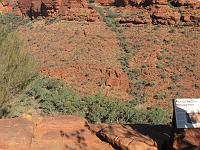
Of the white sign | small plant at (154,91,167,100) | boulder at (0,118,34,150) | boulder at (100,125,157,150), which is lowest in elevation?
small plant at (154,91,167,100)

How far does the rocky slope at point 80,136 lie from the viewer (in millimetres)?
5781

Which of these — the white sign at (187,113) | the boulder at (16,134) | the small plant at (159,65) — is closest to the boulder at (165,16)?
the small plant at (159,65)

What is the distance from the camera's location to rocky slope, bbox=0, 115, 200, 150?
578 centimetres

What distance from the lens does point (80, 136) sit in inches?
243

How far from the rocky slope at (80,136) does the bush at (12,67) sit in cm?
604

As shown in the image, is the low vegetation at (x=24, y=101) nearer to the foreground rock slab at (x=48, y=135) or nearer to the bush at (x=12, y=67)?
the bush at (x=12, y=67)

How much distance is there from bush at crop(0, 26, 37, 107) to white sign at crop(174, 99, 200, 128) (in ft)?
24.4

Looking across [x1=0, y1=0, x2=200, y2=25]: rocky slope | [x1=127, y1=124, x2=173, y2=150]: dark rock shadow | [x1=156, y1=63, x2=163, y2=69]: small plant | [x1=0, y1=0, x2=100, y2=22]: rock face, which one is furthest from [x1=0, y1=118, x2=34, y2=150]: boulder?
[x1=0, y1=0, x2=100, y2=22]: rock face

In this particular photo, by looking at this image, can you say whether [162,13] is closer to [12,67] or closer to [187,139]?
[12,67]

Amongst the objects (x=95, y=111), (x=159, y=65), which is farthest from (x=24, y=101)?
(x=159, y=65)

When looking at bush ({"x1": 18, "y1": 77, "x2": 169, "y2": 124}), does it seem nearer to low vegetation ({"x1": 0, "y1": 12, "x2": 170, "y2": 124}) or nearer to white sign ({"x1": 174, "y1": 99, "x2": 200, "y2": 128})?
low vegetation ({"x1": 0, "y1": 12, "x2": 170, "y2": 124})

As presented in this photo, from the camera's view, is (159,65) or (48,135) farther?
(159,65)

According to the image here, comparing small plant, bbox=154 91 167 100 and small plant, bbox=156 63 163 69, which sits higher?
small plant, bbox=156 63 163 69

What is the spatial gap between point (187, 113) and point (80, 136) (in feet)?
5.00
